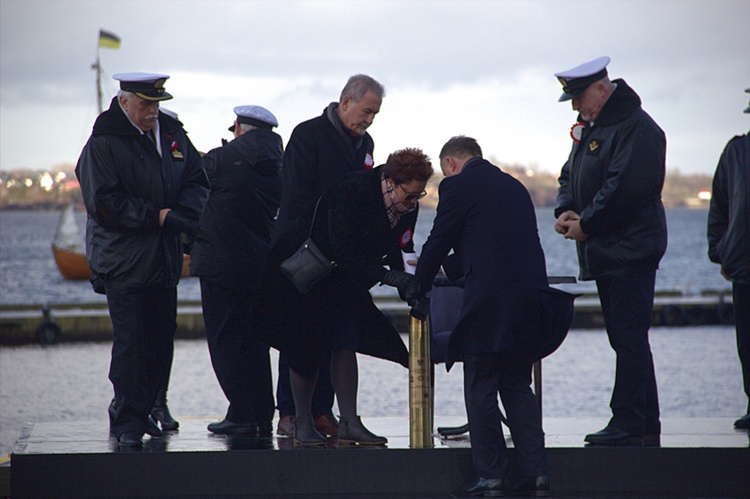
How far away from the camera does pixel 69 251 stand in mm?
64125

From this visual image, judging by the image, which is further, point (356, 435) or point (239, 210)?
point (239, 210)

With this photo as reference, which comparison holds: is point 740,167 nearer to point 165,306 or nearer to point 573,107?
point 573,107

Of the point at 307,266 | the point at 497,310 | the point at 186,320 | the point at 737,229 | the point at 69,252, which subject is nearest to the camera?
the point at 497,310

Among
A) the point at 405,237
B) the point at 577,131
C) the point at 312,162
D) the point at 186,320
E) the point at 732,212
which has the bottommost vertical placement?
the point at 186,320

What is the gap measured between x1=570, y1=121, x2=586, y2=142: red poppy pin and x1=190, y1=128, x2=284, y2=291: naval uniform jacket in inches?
68.0

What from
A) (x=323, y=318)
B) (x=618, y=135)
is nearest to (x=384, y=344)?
(x=323, y=318)

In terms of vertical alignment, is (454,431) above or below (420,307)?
below

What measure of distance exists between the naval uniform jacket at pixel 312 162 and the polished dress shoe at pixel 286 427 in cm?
105

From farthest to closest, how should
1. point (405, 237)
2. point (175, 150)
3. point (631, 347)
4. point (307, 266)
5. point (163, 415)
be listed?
point (163, 415)
point (175, 150)
point (631, 347)
point (405, 237)
point (307, 266)

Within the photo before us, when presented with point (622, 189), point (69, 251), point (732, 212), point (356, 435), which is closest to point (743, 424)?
point (732, 212)

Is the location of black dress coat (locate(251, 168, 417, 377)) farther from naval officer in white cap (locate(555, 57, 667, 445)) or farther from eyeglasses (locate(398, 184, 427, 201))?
naval officer in white cap (locate(555, 57, 667, 445))

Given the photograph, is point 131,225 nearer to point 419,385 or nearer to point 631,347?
point 419,385

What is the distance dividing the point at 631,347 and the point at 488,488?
45.1 inches

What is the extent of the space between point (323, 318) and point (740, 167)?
2.65 metres
